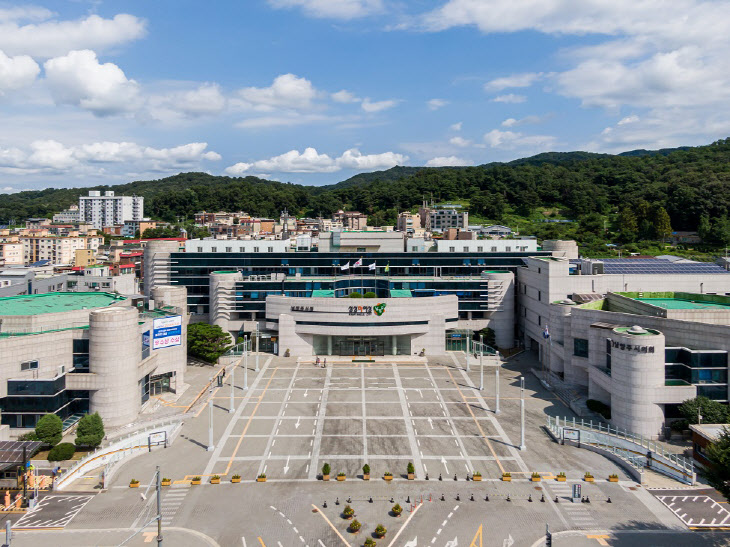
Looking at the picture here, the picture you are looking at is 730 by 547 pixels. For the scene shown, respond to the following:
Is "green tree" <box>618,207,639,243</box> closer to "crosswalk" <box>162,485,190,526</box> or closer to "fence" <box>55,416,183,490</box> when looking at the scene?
"fence" <box>55,416,183,490</box>

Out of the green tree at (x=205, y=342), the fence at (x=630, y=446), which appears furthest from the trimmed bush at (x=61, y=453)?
the fence at (x=630, y=446)

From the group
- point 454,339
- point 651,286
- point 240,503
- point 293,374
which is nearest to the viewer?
point 240,503

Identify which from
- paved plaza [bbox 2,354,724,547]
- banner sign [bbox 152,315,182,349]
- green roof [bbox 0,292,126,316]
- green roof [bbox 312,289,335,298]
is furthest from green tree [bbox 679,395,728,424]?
green roof [bbox 0,292,126,316]

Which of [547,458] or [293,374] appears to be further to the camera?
[293,374]

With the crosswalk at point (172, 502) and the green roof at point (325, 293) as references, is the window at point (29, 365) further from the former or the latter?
the green roof at point (325, 293)

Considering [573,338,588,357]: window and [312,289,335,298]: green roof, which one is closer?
[573,338,588,357]: window

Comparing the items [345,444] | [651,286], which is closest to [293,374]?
[345,444]

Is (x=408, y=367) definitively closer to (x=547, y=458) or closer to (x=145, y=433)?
(x=547, y=458)
